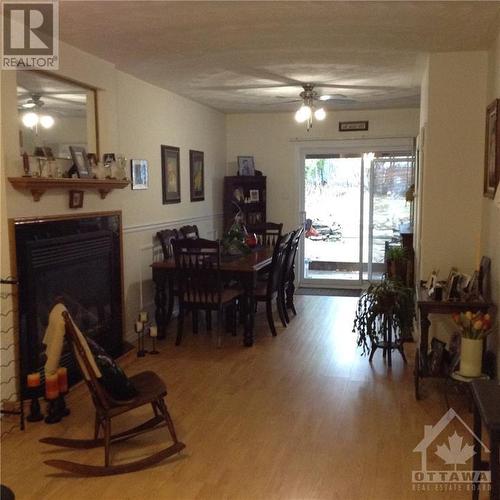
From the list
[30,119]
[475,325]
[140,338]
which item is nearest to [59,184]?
[30,119]

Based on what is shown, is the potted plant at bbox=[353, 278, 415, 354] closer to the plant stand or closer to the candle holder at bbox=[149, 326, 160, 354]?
the plant stand

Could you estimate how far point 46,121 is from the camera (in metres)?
3.69

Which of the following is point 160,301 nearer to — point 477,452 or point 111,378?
point 111,378

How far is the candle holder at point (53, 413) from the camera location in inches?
131

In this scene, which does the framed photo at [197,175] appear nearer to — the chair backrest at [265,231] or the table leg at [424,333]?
the chair backrest at [265,231]

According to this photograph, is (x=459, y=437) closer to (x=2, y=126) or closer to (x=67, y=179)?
(x=67, y=179)

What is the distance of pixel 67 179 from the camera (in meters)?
3.56

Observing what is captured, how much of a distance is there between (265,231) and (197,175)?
107 cm

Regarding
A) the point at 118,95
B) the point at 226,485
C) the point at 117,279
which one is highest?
the point at 118,95

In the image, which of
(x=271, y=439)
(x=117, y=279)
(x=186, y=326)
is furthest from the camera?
(x=186, y=326)

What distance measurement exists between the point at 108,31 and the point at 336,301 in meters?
4.38

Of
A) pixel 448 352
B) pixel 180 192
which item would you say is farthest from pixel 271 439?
pixel 180 192

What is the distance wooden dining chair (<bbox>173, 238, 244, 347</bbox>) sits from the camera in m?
4.72

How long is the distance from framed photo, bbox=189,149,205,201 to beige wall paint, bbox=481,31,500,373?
3.37 metres
